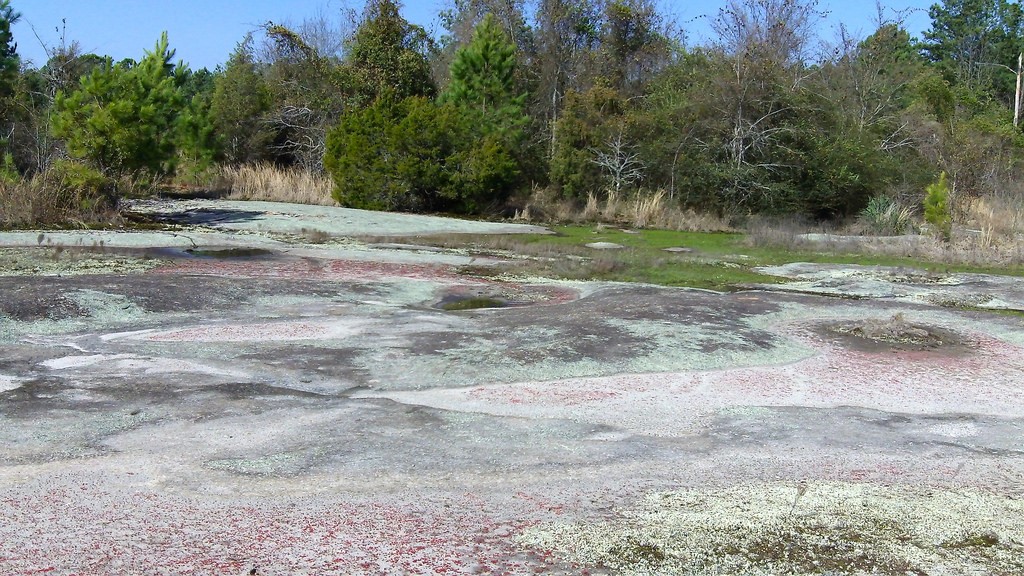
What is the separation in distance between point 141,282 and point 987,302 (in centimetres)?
1149

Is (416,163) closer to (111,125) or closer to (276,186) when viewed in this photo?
(276,186)

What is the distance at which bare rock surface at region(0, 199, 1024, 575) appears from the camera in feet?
14.9

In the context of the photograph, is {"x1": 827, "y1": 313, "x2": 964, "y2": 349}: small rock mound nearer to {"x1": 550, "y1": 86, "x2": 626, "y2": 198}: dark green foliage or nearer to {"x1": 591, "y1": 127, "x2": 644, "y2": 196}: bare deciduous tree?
{"x1": 591, "y1": 127, "x2": 644, "y2": 196}: bare deciduous tree

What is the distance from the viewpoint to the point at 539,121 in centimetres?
3722

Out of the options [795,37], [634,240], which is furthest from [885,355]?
[795,37]

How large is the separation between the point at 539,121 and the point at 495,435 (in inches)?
1252

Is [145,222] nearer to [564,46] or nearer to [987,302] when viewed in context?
[987,302]

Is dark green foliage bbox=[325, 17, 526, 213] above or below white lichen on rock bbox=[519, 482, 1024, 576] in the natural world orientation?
above

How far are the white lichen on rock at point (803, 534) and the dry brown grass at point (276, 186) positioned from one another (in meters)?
24.2

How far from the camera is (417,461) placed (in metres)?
5.76

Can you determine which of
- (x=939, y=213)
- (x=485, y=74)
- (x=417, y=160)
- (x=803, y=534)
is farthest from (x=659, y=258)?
(x=485, y=74)

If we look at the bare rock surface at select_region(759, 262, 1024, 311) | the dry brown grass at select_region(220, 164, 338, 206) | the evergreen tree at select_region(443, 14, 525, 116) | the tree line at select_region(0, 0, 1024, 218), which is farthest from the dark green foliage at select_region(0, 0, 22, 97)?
the bare rock surface at select_region(759, 262, 1024, 311)

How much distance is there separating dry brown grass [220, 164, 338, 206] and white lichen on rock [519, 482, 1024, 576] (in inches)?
954

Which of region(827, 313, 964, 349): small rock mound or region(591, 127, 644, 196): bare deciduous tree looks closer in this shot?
region(827, 313, 964, 349): small rock mound
